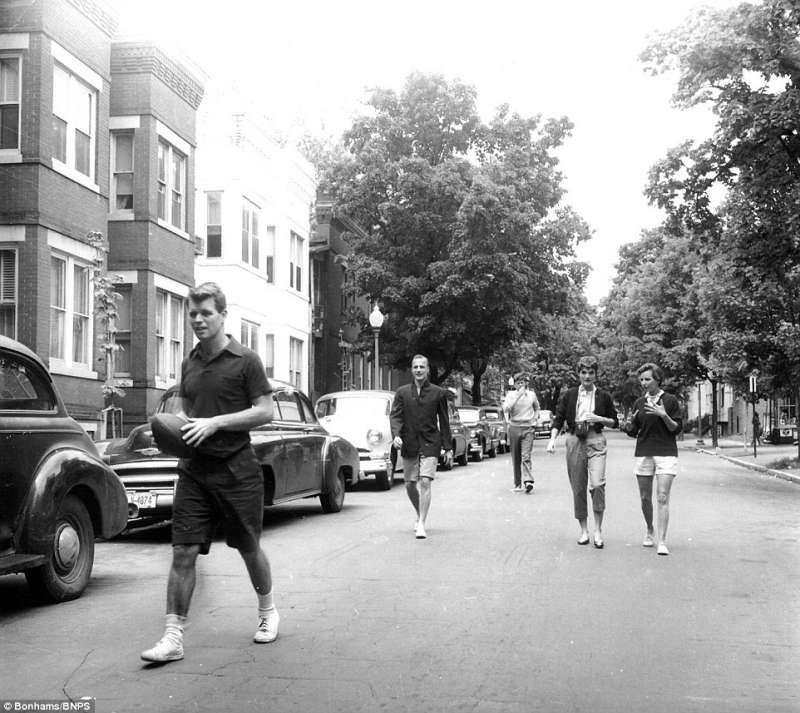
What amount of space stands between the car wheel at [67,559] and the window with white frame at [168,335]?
50.9 ft

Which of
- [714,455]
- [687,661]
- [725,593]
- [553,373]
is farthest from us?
[553,373]

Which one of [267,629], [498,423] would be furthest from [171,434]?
[498,423]

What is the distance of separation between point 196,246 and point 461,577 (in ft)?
66.4

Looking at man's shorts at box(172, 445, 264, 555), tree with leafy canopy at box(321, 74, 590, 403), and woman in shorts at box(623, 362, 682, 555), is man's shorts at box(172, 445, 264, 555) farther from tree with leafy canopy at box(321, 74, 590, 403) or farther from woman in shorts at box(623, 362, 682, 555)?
tree with leafy canopy at box(321, 74, 590, 403)

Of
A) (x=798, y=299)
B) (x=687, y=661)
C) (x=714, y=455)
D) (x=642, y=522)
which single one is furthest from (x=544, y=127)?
(x=687, y=661)

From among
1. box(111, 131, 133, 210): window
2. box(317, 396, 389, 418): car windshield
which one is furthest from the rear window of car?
box(111, 131, 133, 210): window

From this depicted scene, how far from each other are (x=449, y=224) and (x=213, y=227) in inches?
463

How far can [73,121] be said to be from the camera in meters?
20.2

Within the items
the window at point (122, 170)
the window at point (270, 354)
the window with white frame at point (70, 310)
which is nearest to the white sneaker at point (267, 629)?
the window with white frame at point (70, 310)

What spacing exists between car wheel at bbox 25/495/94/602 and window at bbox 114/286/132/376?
1500cm

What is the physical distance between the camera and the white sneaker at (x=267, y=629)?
250 inches

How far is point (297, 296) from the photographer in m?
34.8

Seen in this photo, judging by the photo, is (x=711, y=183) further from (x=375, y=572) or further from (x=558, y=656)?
(x=558, y=656)

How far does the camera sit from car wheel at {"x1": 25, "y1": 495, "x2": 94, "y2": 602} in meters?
7.71
